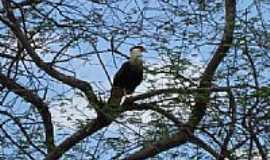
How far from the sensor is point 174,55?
5.78m

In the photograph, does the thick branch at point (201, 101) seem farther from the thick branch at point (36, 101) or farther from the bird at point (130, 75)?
the thick branch at point (36, 101)

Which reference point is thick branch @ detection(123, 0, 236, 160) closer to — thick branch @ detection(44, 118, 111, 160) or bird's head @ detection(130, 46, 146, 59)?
thick branch @ detection(44, 118, 111, 160)

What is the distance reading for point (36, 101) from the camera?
252 inches

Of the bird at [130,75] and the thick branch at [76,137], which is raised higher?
the bird at [130,75]

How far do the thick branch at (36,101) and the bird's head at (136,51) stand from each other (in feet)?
2.49

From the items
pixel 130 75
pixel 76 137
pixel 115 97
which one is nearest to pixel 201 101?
pixel 115 97

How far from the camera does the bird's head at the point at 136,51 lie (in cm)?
596

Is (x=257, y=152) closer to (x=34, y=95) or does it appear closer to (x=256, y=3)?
(x=256, y=3)

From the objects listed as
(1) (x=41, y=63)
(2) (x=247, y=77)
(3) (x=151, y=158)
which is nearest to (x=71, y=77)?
(1) (x=41, y=63)

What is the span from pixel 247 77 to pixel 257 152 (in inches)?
19.8

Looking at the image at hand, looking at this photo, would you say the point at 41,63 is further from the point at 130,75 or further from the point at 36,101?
the point at 130,75

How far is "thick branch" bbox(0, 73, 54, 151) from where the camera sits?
6.23 metres

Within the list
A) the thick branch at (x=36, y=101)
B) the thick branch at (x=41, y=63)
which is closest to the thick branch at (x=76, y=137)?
the thick branch at (x=36, y=101)

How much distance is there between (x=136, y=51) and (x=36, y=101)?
0.84 m
